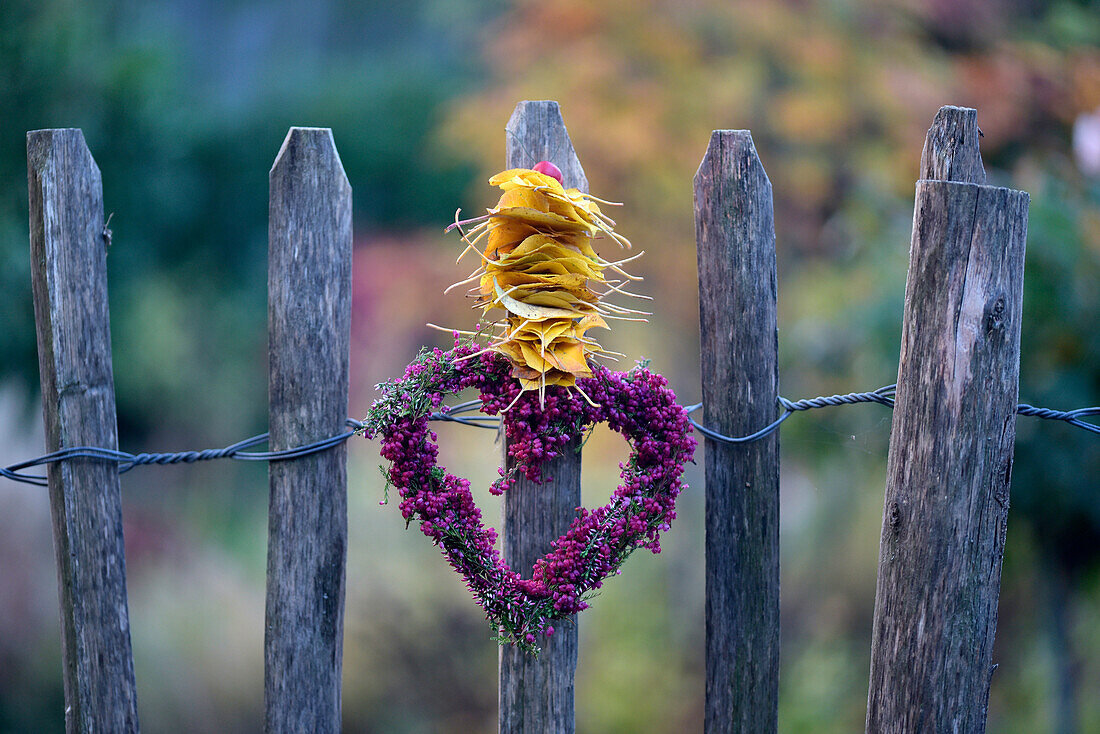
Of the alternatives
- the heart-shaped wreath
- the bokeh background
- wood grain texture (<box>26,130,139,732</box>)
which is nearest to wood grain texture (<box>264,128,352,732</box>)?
the heart-shaped wreath

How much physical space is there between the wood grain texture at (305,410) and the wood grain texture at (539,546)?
0.98 ft

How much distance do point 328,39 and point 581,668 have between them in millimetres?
2724

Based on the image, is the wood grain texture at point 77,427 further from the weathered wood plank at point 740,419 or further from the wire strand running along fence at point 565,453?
the weathered wood plank at point 740,419

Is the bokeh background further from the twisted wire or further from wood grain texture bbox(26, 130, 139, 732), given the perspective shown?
wood grain texture bbox(26, 130, 139, 732)

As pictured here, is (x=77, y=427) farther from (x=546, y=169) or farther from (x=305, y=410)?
(x=546, y=169)

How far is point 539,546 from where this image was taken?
1371mm

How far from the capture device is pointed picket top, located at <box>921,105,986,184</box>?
1344 millimetres

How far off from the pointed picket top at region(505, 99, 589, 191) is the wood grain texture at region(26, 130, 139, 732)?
27.2 inches

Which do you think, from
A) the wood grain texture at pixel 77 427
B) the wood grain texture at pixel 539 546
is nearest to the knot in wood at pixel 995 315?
the wood grain texture at pixel 539 546

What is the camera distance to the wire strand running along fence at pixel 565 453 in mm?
1298

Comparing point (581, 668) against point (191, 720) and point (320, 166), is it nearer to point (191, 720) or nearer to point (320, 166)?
point (191, 720)

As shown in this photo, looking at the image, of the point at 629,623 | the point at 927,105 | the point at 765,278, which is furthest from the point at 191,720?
the point at 927,105

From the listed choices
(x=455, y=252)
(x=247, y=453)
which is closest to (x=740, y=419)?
(x=247, y=453)

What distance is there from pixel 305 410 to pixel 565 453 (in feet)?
1.40
